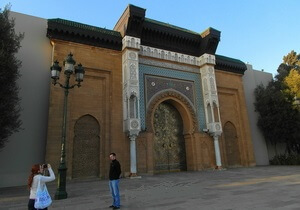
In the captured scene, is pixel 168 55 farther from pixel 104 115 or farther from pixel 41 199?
pixel 41 199

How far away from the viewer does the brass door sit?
12834 mm

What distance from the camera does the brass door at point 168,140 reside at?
12.8m

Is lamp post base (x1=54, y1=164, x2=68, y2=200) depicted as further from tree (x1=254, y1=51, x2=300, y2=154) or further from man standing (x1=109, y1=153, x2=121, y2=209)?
tree (x1=254, y1=51, x2=300, y2=154)

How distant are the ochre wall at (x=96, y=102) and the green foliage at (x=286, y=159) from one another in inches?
461

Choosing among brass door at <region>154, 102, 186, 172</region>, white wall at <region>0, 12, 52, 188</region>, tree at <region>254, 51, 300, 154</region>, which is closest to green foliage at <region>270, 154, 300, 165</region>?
tree at <region>254, 51, 300, 154</region>

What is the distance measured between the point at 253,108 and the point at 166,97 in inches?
323

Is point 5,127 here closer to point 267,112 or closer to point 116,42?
point 116,42

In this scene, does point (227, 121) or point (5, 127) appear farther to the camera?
point (227, 121)

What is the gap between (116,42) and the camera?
1234cm

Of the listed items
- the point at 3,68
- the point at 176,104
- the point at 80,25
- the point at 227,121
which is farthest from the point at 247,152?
the point at 3,68

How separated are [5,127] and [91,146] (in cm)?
380

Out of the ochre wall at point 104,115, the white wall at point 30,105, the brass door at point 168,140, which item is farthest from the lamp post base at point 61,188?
the brass door at point 168,140

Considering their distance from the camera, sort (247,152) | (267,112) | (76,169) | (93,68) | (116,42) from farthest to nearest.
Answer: (267,112) → (247,152) → (116,42) → (93,68) → (76,169)

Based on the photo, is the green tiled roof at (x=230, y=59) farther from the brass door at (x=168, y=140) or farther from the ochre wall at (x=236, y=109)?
the brass door at (x=168, y=140)
